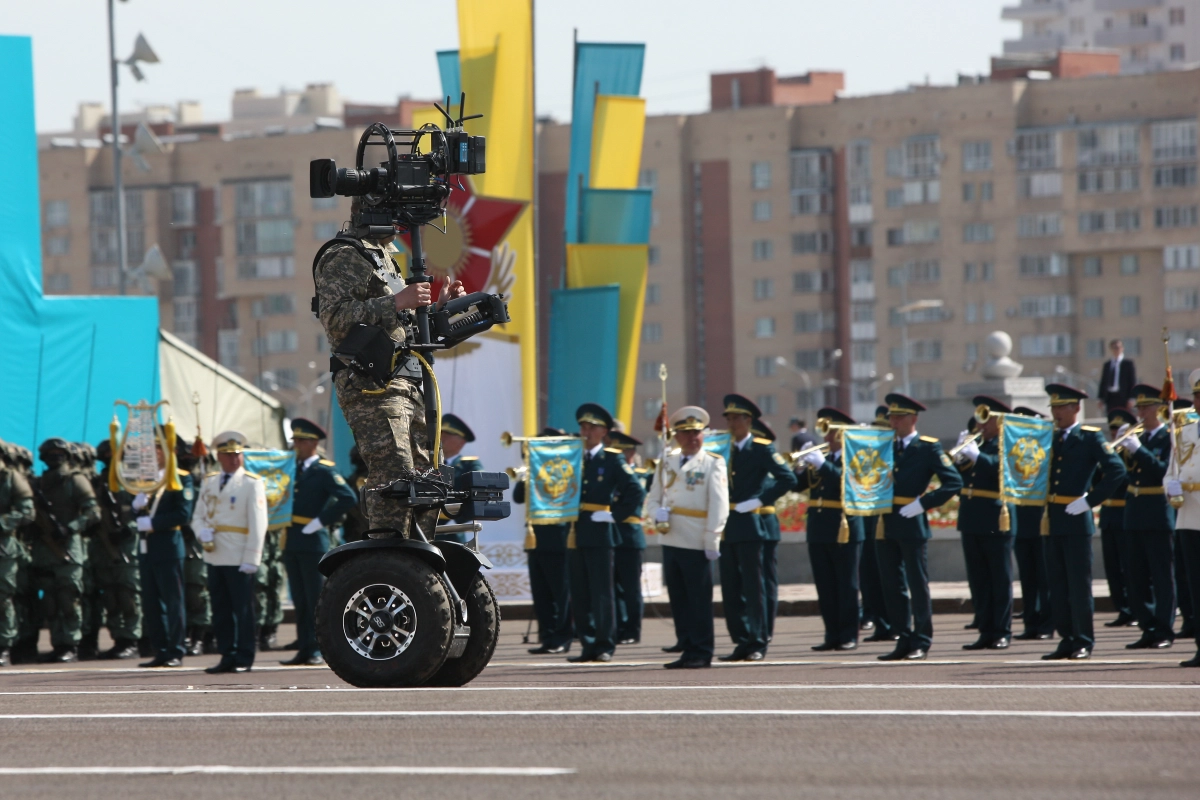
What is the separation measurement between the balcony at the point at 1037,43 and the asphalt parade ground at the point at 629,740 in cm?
13002

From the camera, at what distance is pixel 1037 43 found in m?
136

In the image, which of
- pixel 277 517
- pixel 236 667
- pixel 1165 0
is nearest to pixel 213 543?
pixel 236 667

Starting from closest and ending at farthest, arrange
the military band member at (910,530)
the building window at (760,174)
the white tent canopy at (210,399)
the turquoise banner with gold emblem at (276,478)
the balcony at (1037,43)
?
the military band member at (910,530), the turquoise banner with gold emblem at (276,478), the white tent canopy at (210,399), the building window at (760,174), the balcony at (1037,43)

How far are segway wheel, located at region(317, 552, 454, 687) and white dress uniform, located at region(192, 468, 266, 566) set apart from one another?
219 inches

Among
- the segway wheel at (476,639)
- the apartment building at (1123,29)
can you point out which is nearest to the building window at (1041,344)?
the apartment building at (1123,29)

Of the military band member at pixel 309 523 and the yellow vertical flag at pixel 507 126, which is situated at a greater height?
the yellow vertical flag at pixel 507 126

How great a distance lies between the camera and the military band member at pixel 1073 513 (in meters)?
13.1

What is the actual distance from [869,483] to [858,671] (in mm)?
3678

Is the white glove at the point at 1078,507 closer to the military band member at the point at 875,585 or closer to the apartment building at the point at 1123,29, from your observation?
the military band member at the point at 875,585

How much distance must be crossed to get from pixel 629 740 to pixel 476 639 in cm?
177

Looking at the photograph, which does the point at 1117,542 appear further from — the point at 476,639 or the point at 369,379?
the point at 369,379

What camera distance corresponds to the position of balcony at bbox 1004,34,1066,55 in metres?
134

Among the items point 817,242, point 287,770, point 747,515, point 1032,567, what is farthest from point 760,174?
point 287,770

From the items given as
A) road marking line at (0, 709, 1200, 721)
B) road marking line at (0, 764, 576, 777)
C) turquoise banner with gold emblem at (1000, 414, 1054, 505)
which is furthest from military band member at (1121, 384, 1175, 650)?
road marking line at (0, 764, 576, 777)
